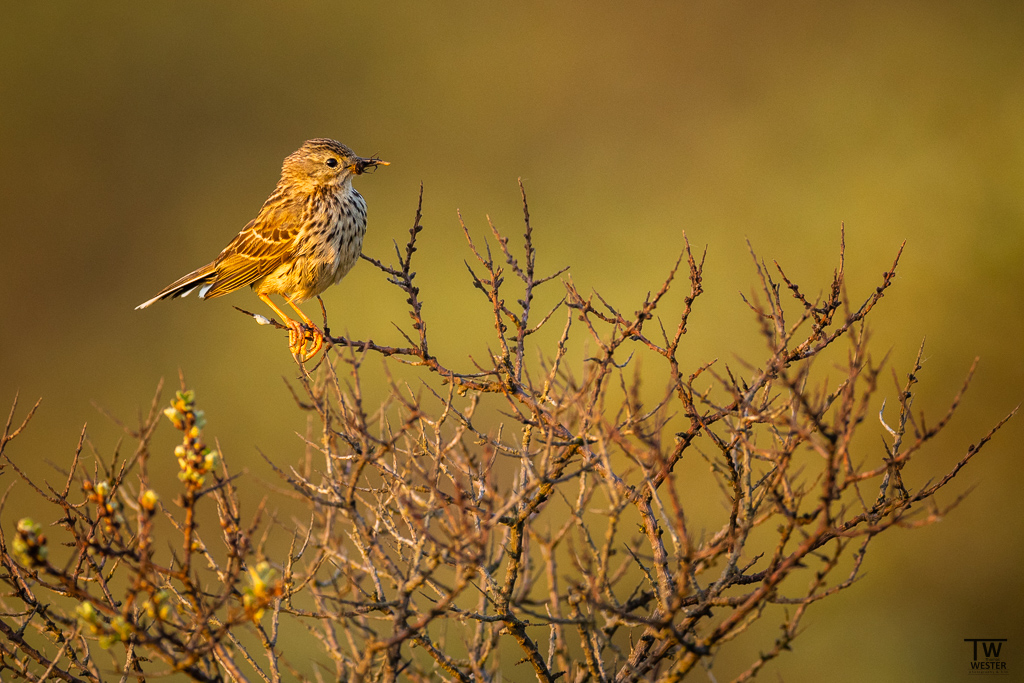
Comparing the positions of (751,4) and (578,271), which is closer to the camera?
(578,271)

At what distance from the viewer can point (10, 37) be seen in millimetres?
34031

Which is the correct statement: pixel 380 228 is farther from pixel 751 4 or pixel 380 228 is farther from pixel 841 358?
pixel 751 4

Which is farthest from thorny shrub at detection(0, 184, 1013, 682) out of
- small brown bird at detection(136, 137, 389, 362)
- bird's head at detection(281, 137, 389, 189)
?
bird's head at detection(281, 137, 389, 189)

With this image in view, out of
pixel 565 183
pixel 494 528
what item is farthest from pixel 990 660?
pixel 565 183

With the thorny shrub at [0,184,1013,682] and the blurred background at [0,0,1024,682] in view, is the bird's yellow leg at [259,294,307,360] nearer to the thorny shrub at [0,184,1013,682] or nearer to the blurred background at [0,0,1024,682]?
the thorny shrub at [0,184,1013,682]

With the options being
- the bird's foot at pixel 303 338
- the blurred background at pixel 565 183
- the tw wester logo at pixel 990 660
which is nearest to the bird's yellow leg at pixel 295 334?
the bird's foot at pixel 303 338

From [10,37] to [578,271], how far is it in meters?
24.1

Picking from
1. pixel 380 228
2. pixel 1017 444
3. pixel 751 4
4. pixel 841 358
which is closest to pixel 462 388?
pixel 841 358

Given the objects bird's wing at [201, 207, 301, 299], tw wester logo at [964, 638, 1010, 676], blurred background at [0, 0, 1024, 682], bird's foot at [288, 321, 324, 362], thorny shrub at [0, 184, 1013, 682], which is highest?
blurred background at [0, 0, 1024, 682]

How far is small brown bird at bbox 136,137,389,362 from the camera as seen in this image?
23.5 ft

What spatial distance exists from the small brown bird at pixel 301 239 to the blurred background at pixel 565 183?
39.2 feet

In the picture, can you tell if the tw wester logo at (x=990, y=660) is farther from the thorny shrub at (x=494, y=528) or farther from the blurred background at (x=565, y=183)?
the blurred background at (x=565, y=183)

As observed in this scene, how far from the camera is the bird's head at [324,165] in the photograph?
755cm

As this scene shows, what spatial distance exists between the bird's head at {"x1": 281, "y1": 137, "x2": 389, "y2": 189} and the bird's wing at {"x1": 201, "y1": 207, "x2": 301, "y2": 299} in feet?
1.17
